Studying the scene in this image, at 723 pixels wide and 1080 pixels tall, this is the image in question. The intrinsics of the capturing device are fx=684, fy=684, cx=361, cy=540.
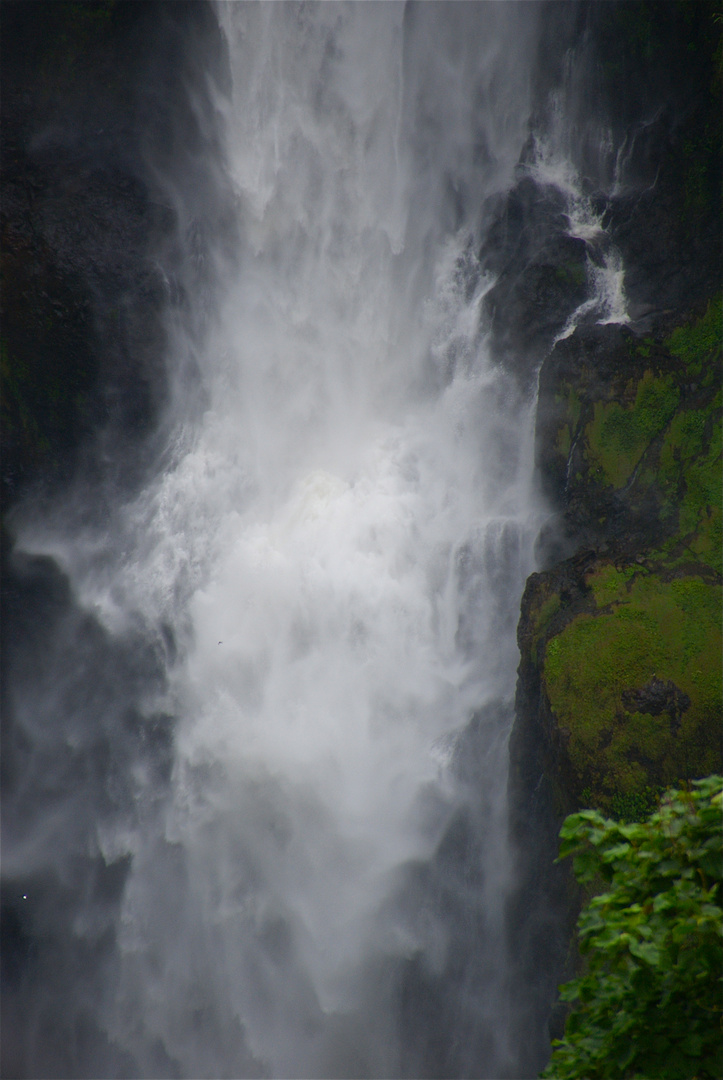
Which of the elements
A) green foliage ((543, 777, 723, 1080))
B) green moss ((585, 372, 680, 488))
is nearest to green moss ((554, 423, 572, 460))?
green moss ((585, 372, 680, 488))

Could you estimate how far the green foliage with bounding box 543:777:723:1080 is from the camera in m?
2.19

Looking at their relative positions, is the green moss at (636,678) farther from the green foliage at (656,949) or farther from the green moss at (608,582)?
the green foliage at (656,949)

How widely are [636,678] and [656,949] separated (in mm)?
6340

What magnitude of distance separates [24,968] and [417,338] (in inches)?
545

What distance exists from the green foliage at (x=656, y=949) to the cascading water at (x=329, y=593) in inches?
319

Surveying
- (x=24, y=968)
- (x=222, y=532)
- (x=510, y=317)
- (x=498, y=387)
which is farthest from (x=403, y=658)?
(x=24, y=968)

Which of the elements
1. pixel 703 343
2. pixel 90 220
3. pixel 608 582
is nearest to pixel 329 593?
pixel 608 582

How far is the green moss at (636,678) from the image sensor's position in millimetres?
7480

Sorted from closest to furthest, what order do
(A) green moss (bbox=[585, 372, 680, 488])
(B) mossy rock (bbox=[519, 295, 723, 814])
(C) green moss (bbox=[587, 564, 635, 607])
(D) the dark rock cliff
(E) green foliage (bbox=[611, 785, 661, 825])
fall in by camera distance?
(E) green foliage (bbox=[611, 785, 661, 825]), (B) mossy rock (bbox=[519, 295, 723, 814]), (D) the dark rock cliff, (C) green moss (bbox=[587, 564, 635, 607]), (A) green moss (bbox=[585, 372, 680, 488])

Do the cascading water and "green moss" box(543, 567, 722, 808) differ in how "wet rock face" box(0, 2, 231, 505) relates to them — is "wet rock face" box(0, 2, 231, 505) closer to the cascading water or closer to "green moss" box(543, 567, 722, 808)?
the cascading water

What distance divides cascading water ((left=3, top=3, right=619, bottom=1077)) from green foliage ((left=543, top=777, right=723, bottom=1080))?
811 cm

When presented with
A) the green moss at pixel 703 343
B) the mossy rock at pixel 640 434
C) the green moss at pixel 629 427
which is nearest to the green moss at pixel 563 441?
the mossy rock at pixel 640 434

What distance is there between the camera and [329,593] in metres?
12.0

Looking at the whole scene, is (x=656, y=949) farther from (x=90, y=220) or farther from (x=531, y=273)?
(x=90, y=220)
